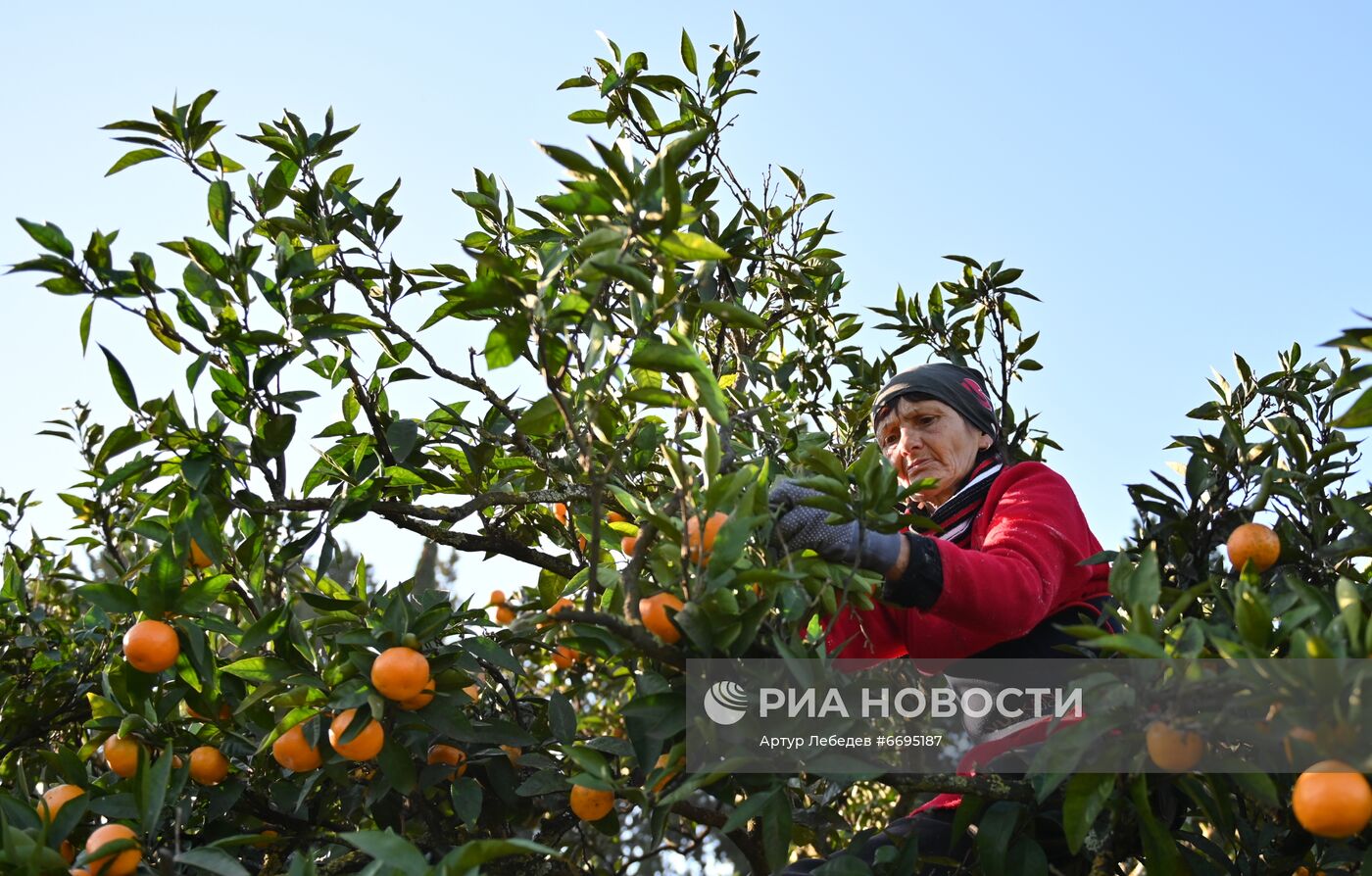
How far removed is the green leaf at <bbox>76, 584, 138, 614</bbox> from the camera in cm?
189

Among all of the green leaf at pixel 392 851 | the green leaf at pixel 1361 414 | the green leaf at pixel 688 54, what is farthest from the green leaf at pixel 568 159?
the green leaf at pixel 688 54

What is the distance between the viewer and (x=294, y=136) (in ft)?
7.46

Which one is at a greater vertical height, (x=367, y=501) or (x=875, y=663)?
(x=367, y=501)

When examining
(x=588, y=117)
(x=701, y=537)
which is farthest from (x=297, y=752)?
(x=588, y=117)

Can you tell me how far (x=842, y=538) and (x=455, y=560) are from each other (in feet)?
25.9

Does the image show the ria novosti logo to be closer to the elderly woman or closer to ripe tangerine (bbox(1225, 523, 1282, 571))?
the elderly woman

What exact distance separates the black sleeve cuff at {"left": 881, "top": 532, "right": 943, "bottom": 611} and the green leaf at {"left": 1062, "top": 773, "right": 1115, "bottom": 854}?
480 millimetres

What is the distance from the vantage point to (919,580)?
1.88m

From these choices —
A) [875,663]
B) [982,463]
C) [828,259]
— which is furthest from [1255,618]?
[828,259]

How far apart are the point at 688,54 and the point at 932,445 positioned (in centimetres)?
125

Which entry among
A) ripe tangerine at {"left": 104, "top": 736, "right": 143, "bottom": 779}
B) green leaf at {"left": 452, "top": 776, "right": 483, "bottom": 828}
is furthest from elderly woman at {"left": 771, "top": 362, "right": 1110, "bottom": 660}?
ripe tangerine at {"left": 104, "top": 736, "right": 143, "bottom": 779}

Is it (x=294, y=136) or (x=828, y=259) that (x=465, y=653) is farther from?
(x=828, y=259)

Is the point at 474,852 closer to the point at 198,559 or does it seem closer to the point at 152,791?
the point at 152,791

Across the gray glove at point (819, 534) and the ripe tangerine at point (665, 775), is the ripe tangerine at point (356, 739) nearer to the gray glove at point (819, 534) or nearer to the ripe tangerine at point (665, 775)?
the ripe tangerine at point (665, 775)
